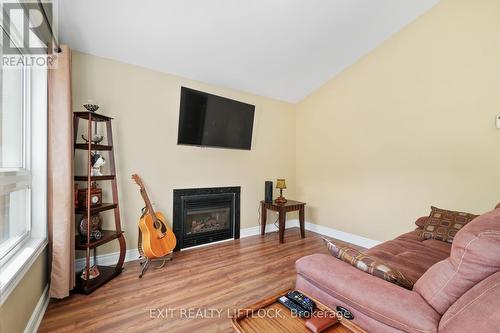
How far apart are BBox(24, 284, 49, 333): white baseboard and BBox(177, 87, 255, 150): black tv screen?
1.85m

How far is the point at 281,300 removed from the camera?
1.12m

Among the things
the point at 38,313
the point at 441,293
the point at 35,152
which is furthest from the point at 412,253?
the point at 35,152

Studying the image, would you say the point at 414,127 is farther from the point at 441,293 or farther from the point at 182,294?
the point at 182,294

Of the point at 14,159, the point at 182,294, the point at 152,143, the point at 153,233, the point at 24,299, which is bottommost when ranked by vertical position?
the point at 182,294

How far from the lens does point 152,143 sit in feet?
9.30

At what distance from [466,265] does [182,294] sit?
2.02 m

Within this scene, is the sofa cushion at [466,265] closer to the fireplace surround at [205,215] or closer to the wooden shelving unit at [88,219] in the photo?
the wooden shelving unit at [88,219]

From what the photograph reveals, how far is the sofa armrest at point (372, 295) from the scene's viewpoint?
0.86 metres

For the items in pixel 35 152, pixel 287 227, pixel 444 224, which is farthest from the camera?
pixel 287 227

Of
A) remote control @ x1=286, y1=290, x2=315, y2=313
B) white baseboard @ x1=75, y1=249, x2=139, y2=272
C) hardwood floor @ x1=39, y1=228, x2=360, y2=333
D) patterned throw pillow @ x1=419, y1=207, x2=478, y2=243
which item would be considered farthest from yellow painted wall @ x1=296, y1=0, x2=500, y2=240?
white baseboard @ x1=75, y1=249, x2=139, y2=272

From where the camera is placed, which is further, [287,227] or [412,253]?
[287,227]

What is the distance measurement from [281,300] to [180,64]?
279cm

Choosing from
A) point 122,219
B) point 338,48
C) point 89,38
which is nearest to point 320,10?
point 338,48

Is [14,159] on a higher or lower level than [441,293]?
higher
